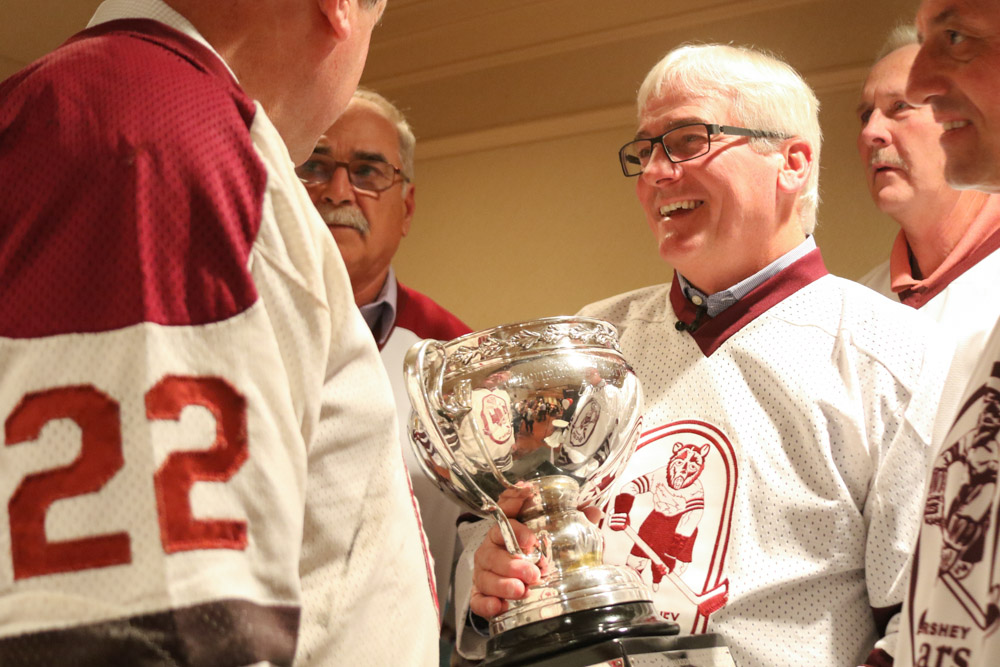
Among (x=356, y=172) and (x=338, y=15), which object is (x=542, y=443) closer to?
(x=338, y=15)

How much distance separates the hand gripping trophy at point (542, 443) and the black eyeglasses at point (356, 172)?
1277mm

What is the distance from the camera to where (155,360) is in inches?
27.1

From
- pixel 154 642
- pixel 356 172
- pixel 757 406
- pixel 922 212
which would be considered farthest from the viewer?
pixel 356 172

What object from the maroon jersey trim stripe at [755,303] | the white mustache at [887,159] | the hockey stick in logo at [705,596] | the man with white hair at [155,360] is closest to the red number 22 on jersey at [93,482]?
the man with white hair at [155,360]

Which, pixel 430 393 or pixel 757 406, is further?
pixel 757 406

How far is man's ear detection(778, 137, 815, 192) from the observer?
1894 mm

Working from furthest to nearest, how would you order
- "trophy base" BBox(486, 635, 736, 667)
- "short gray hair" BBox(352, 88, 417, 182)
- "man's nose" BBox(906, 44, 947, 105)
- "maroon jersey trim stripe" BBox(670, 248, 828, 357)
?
"short gray hair" BBox(352, 88, 417, 182)
"maroon jersey trim stripe" BBox(670, 248, 828, 357)
"man's nose" BBox(906, 44, 947, 105)
"trophy base" BBox(486, 635, 736, 667)

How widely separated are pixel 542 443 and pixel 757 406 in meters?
0.56

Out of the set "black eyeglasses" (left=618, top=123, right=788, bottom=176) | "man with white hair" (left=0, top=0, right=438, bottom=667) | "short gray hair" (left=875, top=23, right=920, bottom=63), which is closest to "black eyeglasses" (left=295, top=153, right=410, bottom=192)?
"black eyeglasses" (left=618, top=123, right=788, bottom=176)

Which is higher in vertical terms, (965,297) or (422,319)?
(965,297)

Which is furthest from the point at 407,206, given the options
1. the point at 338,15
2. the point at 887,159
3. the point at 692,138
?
the point at 338,15

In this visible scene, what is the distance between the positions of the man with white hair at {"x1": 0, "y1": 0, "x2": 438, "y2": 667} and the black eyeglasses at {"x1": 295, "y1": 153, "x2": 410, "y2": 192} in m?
1.59

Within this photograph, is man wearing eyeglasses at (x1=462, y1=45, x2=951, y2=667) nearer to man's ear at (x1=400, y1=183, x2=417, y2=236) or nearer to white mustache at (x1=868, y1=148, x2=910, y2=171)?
white mustache at (x1=868, y1=148, x2=910, y2=171)

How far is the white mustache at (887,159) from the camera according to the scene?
2.49 m
